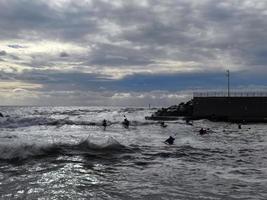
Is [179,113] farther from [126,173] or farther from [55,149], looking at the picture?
[126,173]

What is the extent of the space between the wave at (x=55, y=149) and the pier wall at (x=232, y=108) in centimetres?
4724

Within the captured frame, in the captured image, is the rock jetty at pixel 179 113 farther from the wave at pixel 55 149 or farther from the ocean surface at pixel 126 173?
the ocean surface at pixel 126 173

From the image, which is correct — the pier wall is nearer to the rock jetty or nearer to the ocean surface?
the rock jetty

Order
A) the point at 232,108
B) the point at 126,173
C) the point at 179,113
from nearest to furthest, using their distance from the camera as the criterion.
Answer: the point at 126,173 → the point at 232,108 → the point at 179,113

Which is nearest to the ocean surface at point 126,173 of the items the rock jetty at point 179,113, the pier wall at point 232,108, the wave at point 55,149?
the wave at point 55,149

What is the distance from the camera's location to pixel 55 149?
2614 centimetres

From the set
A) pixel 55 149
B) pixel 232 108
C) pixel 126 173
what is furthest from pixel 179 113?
pixel 126 173

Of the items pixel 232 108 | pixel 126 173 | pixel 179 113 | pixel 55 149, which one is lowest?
pixel 126 173

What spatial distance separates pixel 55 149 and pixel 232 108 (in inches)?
2164

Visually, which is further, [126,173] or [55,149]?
[55,149]

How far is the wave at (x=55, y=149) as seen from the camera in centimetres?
2320

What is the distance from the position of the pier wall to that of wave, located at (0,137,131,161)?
155 feet

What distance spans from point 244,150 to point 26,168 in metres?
15.8

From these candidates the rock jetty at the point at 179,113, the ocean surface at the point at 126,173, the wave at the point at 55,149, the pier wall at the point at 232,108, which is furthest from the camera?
the rock jetty at the point at 179,113
